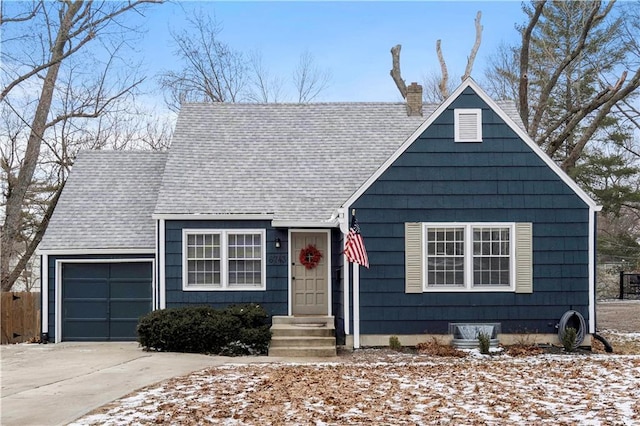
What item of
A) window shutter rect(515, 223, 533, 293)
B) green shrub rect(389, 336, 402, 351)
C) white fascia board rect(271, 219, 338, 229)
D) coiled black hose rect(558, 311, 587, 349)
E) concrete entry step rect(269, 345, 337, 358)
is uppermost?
white fascia board rect(271, 219, 338, 229)

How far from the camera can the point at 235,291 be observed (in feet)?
55.2

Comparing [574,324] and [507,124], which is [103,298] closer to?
[507,124]

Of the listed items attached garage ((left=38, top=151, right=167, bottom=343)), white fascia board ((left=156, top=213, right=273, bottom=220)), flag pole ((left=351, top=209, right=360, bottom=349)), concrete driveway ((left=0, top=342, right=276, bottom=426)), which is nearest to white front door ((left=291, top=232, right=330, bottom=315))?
white fascia board ((left=156, top=213, right=273, bottom=220))

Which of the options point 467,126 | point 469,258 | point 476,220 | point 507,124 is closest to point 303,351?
point 469,258

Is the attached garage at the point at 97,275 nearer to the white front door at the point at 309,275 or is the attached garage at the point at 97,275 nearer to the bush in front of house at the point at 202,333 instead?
the bush in front of house at the point at 202,333

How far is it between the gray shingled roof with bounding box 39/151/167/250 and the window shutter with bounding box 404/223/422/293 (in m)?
6.34

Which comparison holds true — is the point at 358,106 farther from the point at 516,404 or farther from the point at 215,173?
the point at 516,404

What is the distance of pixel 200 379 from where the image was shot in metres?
11.2

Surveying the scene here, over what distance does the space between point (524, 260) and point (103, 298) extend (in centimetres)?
1002

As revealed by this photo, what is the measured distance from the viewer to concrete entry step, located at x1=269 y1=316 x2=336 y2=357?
1502 centimetres

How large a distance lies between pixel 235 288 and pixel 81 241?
4117 mm

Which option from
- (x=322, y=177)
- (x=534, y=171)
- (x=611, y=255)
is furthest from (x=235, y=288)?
(x=611, y=255)

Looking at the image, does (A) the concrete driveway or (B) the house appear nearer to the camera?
(A) the concrete driveway

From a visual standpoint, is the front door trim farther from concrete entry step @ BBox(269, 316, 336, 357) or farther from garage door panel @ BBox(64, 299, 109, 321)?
garage door panel @ BBox(64, 299, 109, 321)
